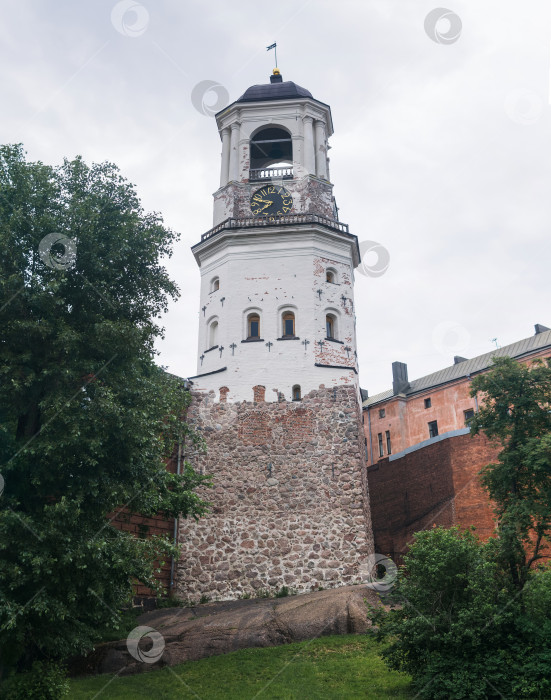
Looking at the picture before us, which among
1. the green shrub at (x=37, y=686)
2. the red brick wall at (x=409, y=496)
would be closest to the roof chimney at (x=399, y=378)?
the red brick wall at (x=409, y=496)

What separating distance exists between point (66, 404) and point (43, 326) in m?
2.23

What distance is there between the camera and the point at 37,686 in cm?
1506

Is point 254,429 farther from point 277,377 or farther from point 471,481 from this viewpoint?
point 471,481

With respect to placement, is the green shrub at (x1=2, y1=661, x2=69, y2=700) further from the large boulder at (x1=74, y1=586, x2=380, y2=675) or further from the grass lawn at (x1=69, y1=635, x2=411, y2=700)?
the large boulder at (x1=74, y1=586, x2=380, y2=675)

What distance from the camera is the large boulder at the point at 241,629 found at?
20.0m

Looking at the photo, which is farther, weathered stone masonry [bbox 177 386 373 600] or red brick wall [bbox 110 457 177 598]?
weathered stone masonry [bbox 177 386 373 600]

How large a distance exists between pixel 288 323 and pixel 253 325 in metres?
1.65

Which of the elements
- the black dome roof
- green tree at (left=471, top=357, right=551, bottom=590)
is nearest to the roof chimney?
the black dome roof

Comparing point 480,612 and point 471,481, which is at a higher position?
point 471,481

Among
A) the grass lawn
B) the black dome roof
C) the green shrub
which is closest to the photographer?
the green shrub

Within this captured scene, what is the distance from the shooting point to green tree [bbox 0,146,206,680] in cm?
1521

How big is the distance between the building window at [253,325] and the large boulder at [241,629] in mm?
12757

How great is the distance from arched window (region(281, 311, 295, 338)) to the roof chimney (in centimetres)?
2366

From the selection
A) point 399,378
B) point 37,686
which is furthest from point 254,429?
point 399,378
